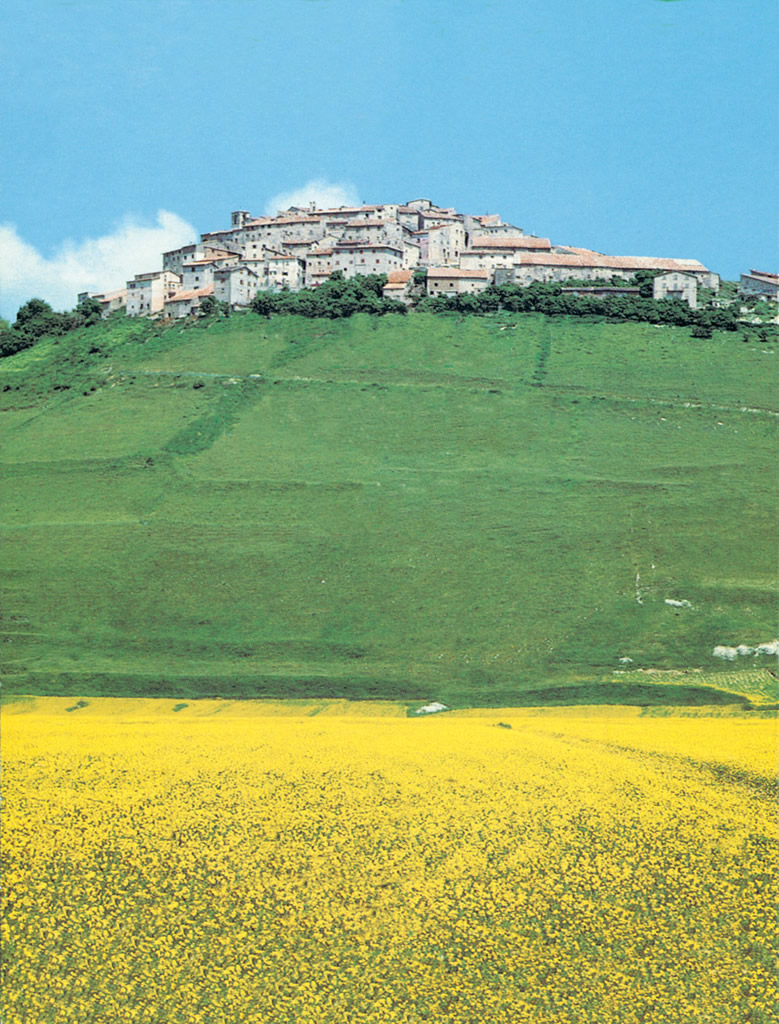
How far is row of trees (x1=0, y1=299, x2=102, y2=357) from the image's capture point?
134250mm

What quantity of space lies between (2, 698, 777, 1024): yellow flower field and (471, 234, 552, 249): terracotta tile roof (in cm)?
11635

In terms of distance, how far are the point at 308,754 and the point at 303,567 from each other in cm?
3326

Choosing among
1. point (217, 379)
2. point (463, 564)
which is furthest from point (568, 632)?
point (217, 379)

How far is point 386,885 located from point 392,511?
2067 inches

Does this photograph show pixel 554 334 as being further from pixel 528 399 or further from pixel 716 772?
pixel 716 772

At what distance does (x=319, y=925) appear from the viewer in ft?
83.3

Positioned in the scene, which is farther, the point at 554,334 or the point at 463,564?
the point at 554,334

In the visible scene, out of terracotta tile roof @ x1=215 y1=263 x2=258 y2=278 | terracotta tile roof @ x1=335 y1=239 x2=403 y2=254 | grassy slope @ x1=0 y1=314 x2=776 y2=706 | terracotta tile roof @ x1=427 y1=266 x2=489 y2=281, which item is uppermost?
terracotta tile roof @ x1=335 y1=239 x2=403 y2=254

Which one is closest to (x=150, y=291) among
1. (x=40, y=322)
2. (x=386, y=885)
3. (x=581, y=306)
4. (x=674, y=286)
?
(x=40, y=322)

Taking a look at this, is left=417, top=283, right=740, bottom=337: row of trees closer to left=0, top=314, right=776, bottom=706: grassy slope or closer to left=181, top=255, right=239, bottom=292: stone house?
left=0, top=314, right=776, bottom=706: grassy slope

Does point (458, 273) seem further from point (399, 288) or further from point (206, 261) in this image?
point (206, 261)

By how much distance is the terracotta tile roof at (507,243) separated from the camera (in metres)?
143

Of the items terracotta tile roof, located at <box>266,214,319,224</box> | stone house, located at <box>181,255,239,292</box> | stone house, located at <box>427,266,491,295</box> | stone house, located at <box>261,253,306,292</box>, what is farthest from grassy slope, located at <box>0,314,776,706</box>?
terracotta tile roof, located at <box>266,214,319,224</box>

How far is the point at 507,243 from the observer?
5669 inches
